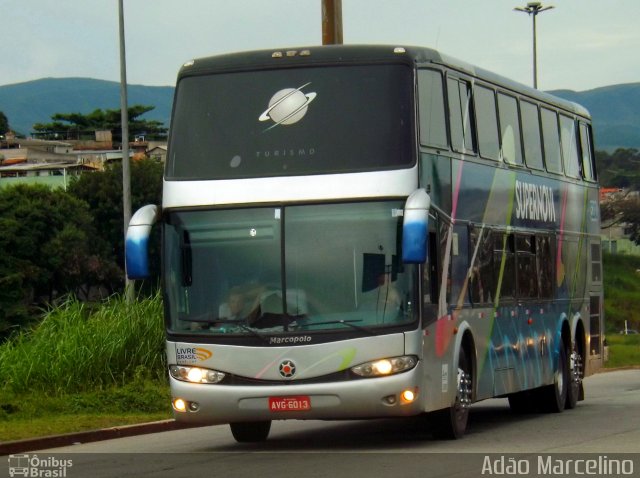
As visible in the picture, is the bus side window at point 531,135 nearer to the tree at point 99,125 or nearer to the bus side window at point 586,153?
the bus side window at point 586,153

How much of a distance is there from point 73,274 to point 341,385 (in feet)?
227

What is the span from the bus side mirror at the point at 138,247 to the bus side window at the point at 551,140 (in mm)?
8001

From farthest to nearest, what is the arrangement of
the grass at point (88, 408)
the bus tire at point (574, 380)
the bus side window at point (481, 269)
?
the bus tire at point (574, 380) → the grass at point (88, 408) → the bus side window at point (481, 269)

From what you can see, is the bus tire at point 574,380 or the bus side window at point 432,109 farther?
the bus tire at point 574,380

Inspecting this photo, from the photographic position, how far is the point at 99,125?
17750cm

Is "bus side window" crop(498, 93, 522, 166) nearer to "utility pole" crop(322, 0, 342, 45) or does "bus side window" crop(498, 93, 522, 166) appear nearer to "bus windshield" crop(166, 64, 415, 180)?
"utility pole" crop(322, 0, 342, 45)

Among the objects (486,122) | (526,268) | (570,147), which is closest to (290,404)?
(486,122)

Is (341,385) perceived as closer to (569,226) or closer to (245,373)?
(245,373)

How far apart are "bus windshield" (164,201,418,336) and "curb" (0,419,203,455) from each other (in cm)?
250

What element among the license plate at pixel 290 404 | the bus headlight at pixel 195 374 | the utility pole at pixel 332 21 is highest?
the utility pole at pixel 332 21

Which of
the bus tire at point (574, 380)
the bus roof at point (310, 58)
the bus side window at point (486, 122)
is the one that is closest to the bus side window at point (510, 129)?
the bus side window at point (486, 122)

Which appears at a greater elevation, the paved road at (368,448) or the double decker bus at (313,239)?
the double decker bus at (313,239)

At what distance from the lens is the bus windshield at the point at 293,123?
48.4 feet

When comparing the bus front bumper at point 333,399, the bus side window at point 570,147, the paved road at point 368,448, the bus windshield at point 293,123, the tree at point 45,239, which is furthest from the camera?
the tree at point 45,239
